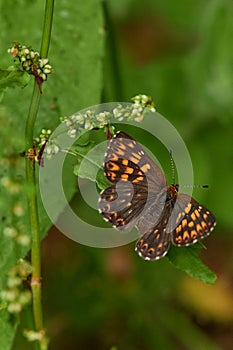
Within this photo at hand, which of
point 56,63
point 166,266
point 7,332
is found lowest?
point 166,266

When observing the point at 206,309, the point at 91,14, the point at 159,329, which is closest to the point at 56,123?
the point at 91,14

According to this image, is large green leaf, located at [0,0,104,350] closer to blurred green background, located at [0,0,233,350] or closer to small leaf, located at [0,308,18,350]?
small leaf, located at [0,308,18,350]

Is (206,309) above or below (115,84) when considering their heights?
below

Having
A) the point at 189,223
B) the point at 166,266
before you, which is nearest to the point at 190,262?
the point at 189,223

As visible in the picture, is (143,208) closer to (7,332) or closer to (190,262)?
(190,262)

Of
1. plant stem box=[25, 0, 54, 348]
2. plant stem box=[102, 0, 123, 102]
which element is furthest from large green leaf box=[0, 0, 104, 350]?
plant stem box=[102, 0, 123, 102]

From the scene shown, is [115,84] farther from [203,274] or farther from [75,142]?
[203,274]

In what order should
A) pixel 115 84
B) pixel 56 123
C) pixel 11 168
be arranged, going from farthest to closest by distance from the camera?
pixel 115 84 → pixel 56 123 → pixel 11 168

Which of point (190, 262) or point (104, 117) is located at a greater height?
point (104, 117)
